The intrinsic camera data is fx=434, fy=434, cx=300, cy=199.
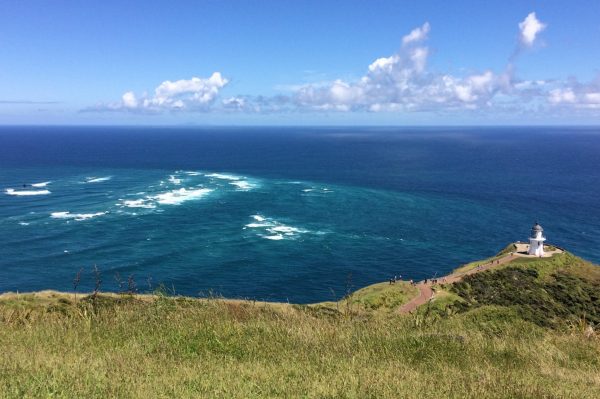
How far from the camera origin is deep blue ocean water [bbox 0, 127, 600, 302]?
55188 mm

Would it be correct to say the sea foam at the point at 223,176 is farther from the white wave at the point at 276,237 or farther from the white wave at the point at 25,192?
the white wave at the point at 276,237

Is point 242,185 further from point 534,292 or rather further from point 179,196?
point 534,292

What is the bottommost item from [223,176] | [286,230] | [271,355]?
[286,230]

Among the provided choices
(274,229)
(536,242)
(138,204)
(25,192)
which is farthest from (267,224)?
(25,192)

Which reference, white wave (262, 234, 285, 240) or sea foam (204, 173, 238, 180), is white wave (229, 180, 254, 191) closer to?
sea foam (204, 173, 238, 180)

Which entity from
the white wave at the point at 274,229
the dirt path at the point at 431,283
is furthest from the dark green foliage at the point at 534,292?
the white wave at the point at 274,229

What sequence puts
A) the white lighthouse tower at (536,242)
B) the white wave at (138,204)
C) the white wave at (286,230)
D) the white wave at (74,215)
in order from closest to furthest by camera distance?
the white lighthouse tower at (536,242), the white wave at (286,230), the white wave at (74,215), the white wave at (138,204)

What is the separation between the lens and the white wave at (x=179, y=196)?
298 ft

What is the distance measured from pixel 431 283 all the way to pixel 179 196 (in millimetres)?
62611

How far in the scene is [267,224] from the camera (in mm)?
76438

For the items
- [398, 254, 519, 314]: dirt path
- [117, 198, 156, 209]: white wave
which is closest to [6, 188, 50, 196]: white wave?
[117, 198, 156, 209]: white wave

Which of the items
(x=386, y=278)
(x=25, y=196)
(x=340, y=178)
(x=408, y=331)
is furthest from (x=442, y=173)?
(x=408, y=331)

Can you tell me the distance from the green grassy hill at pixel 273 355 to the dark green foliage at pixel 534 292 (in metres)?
35.4

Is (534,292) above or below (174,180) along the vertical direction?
below
